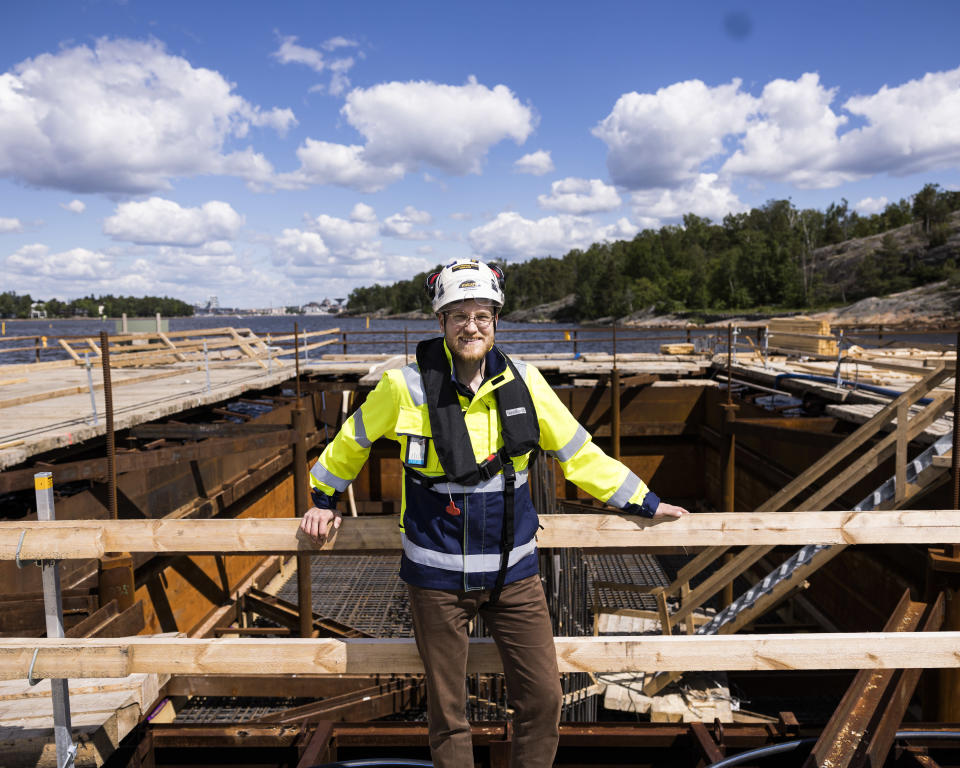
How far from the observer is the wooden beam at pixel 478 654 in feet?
9.82

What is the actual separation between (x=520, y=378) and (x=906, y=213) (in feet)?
530

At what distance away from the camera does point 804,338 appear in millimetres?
21281

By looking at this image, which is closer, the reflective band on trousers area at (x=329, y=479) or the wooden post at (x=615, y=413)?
the reflective band on trousers area at (x=329, y=479)

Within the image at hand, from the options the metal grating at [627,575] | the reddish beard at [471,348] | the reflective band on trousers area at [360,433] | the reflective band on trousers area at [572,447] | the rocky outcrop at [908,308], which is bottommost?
the metal grating at [627,575]

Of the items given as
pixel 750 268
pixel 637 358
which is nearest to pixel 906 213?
pixel 750 268

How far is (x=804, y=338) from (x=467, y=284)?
841 inches

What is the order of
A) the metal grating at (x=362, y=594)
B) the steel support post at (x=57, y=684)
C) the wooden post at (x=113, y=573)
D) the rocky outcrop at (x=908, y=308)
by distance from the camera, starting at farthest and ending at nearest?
the rocky outcrop at (x=908, y=308), the metal grating at (x=362, y=594), the wooden post at (x=113, y=573), the steel support post at (x=57, y=684)

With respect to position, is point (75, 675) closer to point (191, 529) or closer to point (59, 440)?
point (191, 529)

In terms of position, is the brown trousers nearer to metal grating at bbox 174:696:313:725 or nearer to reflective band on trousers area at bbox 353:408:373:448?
reflective band on trousers area at bbox 353:408:373:448

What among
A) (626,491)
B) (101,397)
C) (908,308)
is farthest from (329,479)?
(908,308)

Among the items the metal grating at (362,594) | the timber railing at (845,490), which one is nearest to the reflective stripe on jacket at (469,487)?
the timber railing at (845,490)

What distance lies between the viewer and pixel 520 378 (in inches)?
108

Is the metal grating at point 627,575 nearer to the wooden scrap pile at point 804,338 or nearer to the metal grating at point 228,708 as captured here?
the metal grating at point 228,708

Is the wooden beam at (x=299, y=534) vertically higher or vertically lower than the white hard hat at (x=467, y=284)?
lower
